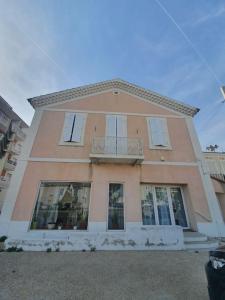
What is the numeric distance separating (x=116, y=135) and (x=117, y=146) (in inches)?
34.1

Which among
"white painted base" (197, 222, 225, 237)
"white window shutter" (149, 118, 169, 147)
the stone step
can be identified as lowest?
the stone step

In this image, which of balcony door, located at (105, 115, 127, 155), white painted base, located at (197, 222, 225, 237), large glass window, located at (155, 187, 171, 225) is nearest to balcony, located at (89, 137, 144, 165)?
→ balcony door, located at (105, 115, 127, 155)

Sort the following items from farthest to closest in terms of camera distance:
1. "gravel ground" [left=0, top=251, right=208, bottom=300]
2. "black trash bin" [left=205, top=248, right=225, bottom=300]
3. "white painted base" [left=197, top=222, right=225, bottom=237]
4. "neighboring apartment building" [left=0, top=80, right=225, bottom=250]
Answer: "white painted base" [left=197, top=222, right=225, bottom=237] < "neighboring apartment building" [left=0, top=80, right=225, bottom=250] < "gravel ground" [left=0, top=251, right=208, bottom=300] < "black trash bin" [left=205, top=248, right=225, bottom=300]

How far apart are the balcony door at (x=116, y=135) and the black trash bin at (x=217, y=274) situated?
583 cm

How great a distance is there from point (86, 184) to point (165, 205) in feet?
13.6

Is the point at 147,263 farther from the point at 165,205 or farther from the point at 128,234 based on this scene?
the point at 165,205

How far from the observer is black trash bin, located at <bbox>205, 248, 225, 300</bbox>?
1807 mm

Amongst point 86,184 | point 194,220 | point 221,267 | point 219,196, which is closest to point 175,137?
point 194,220

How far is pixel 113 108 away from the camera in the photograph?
9422 mm

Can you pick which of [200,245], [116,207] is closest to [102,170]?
[116,207]

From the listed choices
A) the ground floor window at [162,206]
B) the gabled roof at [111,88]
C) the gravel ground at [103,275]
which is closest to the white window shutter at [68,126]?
the gabled roof at [111,88]

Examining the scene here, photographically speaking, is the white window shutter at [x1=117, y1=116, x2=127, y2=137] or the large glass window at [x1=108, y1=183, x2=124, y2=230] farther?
the white window shutter at [x1=117, y1=116, x2=127, y2=137]

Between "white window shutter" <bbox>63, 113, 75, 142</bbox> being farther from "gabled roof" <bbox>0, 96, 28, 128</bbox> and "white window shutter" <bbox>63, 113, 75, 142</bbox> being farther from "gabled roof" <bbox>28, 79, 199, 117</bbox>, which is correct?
"gabled roof" <bbox>0, 96, 28, 128</bbox>

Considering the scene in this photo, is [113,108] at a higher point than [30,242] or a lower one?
higher
